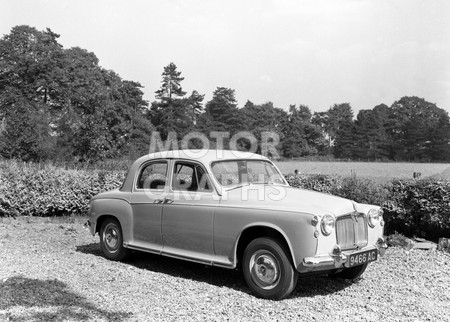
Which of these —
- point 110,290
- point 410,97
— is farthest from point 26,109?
point 410,97

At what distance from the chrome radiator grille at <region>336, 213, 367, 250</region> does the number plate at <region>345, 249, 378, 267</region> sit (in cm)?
17

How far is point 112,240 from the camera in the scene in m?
8.11

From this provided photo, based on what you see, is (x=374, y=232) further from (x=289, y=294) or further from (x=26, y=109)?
(x=26, y=109)

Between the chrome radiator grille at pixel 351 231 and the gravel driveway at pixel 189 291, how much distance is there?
685 mm

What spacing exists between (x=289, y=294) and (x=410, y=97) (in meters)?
78.3

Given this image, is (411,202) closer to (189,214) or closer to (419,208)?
(419,208)

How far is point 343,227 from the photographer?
5.93m

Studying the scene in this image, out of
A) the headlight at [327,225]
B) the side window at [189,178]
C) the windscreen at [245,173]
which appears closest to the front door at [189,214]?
the side window at [189,178]

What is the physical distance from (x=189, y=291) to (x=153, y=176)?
2.16 m

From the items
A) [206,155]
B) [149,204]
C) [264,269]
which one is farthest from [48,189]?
[264,269]

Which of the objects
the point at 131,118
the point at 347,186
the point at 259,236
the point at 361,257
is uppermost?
the point at 131,118

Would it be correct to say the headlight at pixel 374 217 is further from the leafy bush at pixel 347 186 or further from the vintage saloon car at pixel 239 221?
the leafy bush at pixel 347 186

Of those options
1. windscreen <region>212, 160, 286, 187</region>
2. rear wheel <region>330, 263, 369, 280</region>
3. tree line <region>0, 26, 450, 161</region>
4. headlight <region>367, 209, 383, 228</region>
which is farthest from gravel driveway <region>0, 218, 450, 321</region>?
tree line <region>0, 26, 450, 161</region>

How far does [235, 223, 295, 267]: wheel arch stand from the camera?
5.75 metres
